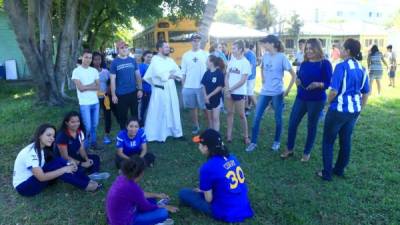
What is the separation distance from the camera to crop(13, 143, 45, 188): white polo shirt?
167 inches

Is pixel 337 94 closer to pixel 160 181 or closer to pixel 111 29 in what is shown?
pixel 160 181

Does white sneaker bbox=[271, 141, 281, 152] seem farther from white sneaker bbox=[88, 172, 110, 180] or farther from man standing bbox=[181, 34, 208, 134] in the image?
white sneaker bbox=[88, 172, 110, 180]

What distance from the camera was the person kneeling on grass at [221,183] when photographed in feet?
11.7

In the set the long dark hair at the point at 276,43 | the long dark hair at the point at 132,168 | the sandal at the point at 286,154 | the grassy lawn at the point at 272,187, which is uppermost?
the long dark hair at the point at 276,43

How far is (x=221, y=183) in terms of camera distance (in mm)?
3568

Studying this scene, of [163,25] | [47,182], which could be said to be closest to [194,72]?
[47,182]

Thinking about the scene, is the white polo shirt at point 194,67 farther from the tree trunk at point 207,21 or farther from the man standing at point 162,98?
the tree trunk at point 207,21

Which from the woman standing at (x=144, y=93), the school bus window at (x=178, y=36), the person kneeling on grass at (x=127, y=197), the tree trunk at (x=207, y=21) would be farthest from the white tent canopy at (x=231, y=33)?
the person kneeling on grass at (x=127, y=197)

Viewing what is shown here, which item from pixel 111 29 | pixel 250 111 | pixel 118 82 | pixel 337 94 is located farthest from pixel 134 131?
pixel 111 29

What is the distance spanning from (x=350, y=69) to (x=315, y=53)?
2.22ft

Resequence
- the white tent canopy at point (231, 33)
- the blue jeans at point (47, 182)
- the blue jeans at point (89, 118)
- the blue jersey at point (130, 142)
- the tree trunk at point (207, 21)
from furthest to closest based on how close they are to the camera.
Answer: the white tent canopy at point (231, 33)
the tree trunk at point (207, 21)
the blue jeans at point (89, 118)
the blue jersey at point (130, 142)
the blue jeans at point (47, 182)

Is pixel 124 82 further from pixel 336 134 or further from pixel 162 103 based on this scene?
pixel 336 134

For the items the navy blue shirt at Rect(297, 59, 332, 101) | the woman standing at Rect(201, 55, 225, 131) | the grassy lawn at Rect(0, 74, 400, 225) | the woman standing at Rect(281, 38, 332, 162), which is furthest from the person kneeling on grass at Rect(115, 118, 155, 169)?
the navy blue shirt at Rect(297, 59, 332, 101)

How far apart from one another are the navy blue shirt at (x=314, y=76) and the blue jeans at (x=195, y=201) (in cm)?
224
